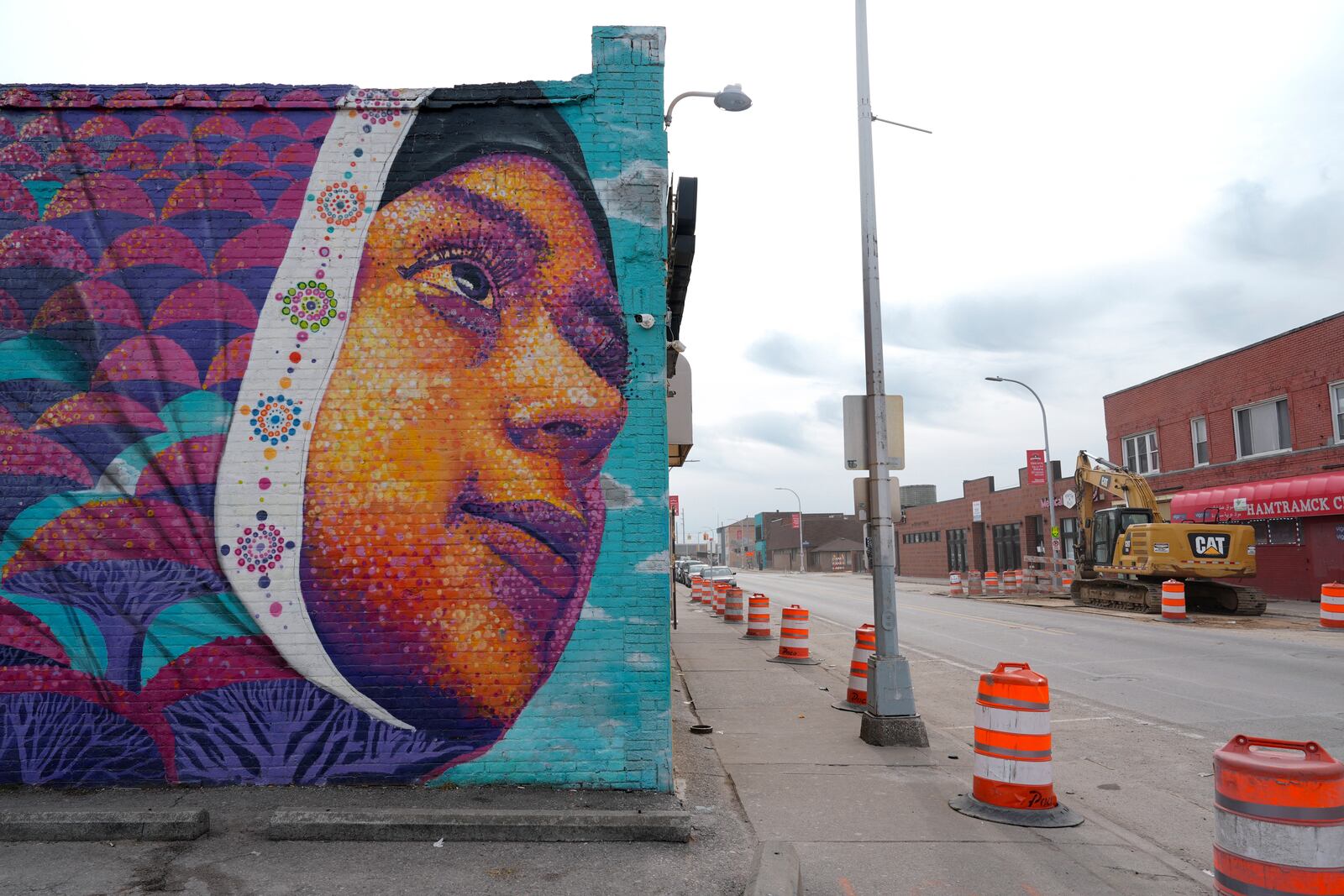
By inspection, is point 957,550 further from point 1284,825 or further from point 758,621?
point 1284,825

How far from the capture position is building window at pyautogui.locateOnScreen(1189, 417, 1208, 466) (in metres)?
32.9

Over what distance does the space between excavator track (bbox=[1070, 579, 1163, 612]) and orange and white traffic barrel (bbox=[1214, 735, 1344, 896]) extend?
71.4ft

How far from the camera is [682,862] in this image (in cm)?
570

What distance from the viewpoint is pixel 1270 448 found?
2953 centimetres

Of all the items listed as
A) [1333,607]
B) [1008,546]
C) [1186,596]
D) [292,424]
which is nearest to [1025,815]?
[292,424]

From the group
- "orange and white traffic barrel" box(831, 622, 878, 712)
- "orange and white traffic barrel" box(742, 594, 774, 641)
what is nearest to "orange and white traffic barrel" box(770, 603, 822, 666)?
"orange and white traffic barrel" box(742, 594, 774, 641)

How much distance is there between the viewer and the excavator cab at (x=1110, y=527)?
26594mm

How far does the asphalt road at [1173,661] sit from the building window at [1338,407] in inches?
311

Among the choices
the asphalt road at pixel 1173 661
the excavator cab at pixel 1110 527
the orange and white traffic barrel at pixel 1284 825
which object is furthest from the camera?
the excavator cab at pixel 1110 527

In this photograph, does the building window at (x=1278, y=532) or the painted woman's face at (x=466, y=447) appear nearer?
the painted woman's face at (x=466, y=447)

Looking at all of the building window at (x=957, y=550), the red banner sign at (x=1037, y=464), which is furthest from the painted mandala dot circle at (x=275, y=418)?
the building window at (x=957, y=550)

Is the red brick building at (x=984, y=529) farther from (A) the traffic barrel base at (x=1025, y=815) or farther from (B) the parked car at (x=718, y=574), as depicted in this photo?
(A) the traffic barrel base at (x=1025, y=815)

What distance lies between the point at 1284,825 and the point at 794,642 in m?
11.3

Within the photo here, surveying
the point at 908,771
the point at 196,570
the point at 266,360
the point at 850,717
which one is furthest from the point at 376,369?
the point at 850,717
